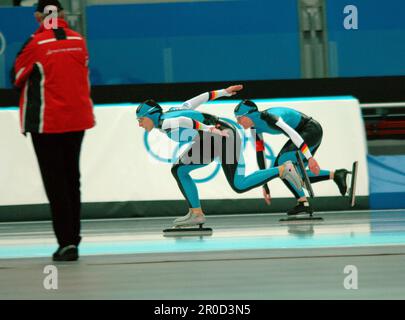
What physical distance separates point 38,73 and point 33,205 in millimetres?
6963

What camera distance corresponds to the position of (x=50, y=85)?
28.2 feet

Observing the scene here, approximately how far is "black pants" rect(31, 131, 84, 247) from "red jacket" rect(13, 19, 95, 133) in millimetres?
135

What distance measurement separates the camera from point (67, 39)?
872 centimetres

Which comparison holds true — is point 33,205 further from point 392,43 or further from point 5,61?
point 392,43

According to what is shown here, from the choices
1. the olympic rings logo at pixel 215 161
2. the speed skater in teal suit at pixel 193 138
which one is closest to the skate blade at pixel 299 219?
the speed skater in teal suit at pixel 193 138

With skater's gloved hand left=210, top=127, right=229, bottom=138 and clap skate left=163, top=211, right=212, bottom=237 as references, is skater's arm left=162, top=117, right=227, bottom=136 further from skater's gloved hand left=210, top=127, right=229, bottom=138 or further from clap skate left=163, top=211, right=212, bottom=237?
clap skate left=163, top=211, right=212, bottom=237

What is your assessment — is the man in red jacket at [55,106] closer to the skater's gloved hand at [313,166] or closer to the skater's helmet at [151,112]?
the skater's helmet at [151,112]

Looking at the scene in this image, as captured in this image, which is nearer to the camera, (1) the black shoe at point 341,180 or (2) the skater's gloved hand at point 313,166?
(2) the skater's gloved hand at point 313,166

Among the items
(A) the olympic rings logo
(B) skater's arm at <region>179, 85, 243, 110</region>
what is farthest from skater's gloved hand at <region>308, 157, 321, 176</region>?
(A) the olympic rings logo

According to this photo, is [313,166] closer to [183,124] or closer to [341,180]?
[341,180]

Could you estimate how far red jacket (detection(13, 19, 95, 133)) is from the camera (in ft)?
28.0

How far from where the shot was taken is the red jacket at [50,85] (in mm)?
8539
